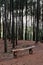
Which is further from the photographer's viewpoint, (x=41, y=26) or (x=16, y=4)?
(x=41, y=26)

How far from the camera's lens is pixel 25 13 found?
2509cm

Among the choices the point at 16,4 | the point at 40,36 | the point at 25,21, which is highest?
the point at 16,4

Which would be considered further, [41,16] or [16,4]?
[41,16]

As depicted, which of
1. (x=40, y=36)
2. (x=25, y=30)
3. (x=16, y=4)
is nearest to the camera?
(x=16, y=4)

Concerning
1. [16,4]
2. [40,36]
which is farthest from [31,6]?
[40,36]

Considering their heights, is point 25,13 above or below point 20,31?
above

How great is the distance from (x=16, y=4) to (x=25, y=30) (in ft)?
23.0

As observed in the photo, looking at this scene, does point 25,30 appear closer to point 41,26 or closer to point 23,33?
point 23,33

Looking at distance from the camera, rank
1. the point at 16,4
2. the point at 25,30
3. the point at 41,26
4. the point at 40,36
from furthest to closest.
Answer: the point at 25,30
the point at 41,26
the point at 40,36
the point at 16,4

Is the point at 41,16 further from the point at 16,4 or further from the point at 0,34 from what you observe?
the point at 0,34

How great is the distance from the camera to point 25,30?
92.5 feet

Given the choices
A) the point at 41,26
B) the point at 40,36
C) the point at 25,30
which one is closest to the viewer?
the point at 40,36

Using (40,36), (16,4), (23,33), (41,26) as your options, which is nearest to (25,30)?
(23,33)

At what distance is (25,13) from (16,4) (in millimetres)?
3250
